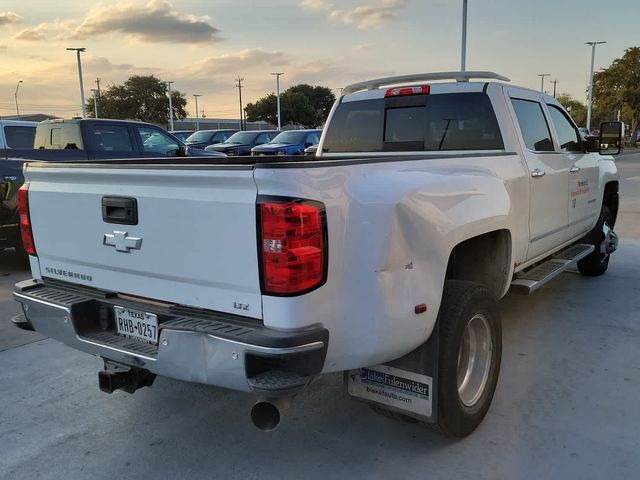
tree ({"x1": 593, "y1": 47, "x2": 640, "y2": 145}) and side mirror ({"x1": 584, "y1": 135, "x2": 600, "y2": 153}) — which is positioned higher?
tree ({"x1": 593, "y1": 47, "x2": 640, "y2": 145})

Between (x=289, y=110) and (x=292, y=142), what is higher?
(x=289, y=110)

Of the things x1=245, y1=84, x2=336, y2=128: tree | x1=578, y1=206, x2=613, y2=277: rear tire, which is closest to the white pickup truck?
x1=578, y1=206, x2=613, y2=277: rear tire

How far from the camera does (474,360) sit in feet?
10.8

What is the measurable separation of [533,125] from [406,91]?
1.06m

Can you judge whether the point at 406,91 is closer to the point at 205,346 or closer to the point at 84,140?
the point at 205,346

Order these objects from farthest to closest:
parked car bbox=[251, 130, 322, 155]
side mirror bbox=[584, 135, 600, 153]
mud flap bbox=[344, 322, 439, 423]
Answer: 1. parked car bbox=[251, 130, 322, 155]
2. side mirror bbox=[584, 135, 600, 153]
3. mud flap bbox=[344, 322, 439, 423]

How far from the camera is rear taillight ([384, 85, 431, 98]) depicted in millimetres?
4543

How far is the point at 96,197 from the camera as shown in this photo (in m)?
2.82

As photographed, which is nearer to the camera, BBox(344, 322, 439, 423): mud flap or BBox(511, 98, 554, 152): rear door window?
BBox(344, 322, 439, 423): mud flap

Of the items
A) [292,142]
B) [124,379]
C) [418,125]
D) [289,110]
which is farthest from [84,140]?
[289,110]

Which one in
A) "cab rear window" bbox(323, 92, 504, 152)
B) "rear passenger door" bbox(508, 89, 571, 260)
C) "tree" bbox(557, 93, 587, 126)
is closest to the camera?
"rear passenger door" bbox(508, 89, 571, 260)

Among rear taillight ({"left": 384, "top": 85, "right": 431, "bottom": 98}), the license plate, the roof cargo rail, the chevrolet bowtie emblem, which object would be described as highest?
the roof cargo rail

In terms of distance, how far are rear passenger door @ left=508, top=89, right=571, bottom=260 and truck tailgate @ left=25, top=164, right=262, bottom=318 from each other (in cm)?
250

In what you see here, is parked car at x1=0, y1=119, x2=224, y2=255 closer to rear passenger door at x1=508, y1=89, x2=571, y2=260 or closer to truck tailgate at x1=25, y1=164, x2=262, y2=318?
truck tailgate at x1=25, y1=164, x2=262, y2=318
